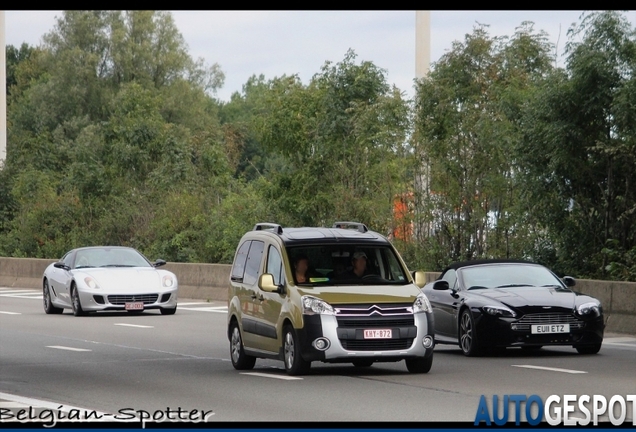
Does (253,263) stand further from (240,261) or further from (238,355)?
(238,355)

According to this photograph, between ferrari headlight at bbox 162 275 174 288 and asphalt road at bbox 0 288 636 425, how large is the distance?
5.97 metres

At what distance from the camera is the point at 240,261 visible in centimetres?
1867

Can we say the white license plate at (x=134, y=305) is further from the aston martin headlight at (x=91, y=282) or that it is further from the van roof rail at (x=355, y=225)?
the van roof rail at (x=355, y=225)

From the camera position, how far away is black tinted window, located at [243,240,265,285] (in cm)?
1786

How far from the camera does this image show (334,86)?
3853 cm

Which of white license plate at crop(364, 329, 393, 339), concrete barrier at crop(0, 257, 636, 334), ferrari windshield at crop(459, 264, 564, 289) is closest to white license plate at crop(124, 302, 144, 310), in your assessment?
concrete barrier at crop(0, 257, 636, 334)

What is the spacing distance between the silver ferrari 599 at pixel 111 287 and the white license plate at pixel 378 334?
45.9 feet

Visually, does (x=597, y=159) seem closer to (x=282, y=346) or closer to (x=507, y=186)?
(x=507, y=186)

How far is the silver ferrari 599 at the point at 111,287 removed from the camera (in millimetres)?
29422

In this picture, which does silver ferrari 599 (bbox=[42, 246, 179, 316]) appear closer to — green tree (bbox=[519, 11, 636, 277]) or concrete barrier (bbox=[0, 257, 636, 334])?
concrete barrier (bbox=[0, 257, 636, 334])

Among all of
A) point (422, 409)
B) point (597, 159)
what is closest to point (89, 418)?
point (422, 409)

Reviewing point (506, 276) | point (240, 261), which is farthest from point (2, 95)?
point (240, 261)

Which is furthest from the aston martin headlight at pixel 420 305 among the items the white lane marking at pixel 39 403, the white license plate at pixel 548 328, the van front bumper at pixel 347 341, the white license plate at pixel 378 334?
the white lane marking at pixel 39 403
